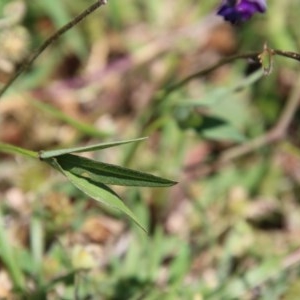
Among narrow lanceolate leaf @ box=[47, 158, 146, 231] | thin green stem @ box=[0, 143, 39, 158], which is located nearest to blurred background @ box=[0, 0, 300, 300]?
thin green stem @ box=[0, 143, 39, 158]

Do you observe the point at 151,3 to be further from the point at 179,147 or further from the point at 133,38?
the point at 179,147

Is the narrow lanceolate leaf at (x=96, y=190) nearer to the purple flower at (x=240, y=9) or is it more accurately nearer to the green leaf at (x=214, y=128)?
the purple flower at (x=240, y=9)

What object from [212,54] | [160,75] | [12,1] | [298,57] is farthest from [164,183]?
[212,54]

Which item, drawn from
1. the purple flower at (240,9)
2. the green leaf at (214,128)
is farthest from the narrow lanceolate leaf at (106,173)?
the green leaf at (214,128)

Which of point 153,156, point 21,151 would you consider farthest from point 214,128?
point 21,151

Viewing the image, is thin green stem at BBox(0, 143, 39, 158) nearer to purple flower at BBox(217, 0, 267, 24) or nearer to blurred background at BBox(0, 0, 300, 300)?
blurred background at BBox(0, 0, 300, 300)

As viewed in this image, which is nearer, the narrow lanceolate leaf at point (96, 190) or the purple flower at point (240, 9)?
the narrow lanceolate leaf at point (96, 190)

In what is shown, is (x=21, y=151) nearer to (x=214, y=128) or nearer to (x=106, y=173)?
(x=106, y=173)
